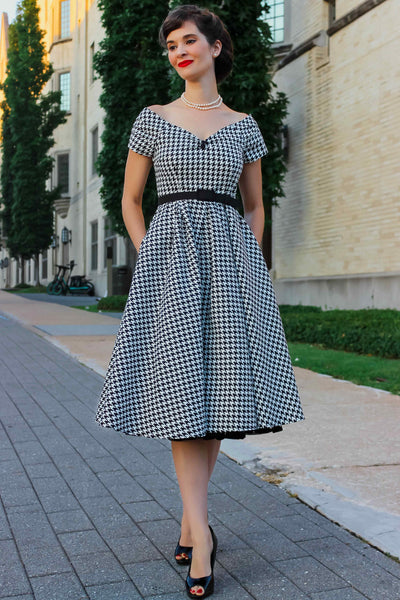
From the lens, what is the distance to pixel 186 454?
9.59 ft

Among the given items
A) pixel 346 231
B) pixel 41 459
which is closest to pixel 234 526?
pixel 41 459

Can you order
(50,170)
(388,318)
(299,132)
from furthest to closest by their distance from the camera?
(50,170)
(299,132)
(388,318)

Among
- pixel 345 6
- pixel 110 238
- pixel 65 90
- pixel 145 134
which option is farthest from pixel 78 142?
pixel 145 134

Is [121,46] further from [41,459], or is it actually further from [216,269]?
[216,269]

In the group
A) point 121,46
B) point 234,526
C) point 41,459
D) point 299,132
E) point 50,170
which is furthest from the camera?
point 50,170

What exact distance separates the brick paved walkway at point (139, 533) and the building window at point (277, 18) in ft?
51.1

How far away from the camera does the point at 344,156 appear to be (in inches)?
634

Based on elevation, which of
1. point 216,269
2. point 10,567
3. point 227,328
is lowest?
point 10,567

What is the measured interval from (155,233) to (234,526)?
1464 mm

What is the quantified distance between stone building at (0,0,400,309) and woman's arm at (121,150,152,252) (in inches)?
447

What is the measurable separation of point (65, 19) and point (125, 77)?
22.3 metres

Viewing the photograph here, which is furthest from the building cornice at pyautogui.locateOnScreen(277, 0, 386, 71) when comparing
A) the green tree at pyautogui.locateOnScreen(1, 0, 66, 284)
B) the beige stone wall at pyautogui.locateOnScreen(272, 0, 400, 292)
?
the green tree at pyautogui.locateOnScreen(1, 0, 66, 284)

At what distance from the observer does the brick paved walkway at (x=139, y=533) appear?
9.37ft

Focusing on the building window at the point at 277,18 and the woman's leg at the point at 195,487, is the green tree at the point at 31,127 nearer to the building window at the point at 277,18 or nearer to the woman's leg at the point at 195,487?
the building window at the point at 277,18
